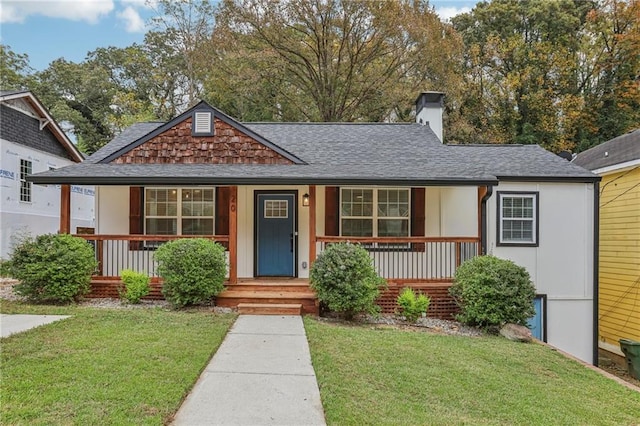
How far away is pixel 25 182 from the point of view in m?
13.9

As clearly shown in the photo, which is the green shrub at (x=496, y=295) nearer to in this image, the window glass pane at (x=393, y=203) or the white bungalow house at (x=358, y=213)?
the white bungalow house at (x=358, y=213)

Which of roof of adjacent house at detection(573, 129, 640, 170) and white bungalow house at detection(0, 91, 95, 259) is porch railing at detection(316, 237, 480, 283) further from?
white bungalow house at detection(0, 91, 95, 259)

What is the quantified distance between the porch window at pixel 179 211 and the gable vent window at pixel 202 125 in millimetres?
1226

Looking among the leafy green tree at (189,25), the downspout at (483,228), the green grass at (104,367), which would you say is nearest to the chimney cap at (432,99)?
the downspout at (483,228)

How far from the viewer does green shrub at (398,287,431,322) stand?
24.0 ft

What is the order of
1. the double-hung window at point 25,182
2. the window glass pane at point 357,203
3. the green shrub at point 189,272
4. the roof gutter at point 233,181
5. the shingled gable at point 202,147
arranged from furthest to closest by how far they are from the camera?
the double-hung window at point 25,182 < the window glass pane at point 357,203 < the shingled gable at point 202,147 < the roof gutter at point 233,181 < the green shrub at point 189,272

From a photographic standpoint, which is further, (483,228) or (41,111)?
(41,111)

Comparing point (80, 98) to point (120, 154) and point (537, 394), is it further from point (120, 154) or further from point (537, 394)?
point (537, 394)

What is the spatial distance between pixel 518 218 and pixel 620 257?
3799 millimetres

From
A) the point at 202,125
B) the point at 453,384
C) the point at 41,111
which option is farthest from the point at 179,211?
the point at 41,111

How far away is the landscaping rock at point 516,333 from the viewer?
667 cm

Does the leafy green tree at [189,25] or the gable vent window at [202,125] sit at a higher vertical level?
the leafy green tree at [189,25]

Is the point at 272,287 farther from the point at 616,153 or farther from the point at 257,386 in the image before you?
the point at 616,153

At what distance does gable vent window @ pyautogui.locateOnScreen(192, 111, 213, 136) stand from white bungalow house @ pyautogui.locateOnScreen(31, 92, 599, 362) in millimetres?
22
